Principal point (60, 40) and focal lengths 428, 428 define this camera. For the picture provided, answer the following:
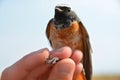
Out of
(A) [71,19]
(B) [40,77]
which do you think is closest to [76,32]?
(A) [71,19]

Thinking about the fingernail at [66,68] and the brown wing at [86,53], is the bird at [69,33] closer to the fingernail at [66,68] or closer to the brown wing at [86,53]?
the brown wing at [86,53]

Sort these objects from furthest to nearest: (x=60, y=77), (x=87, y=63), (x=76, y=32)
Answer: (x=87, y=63)
(x=76, y=32)
(x=60, y=77)

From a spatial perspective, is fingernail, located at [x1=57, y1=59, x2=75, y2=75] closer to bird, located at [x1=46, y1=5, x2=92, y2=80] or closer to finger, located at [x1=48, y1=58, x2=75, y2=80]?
finger, located at [x1=48, y1=58, x2=75, y2=80]

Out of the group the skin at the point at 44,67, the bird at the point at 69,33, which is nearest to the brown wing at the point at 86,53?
the bird at the point at 69,33

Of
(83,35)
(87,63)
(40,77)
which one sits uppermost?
(40,77)

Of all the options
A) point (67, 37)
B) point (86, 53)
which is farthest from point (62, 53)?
point (86, 53)

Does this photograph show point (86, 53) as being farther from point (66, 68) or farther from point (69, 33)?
point (66, 68)

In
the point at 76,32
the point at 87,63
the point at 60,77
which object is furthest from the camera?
the point at 87,63

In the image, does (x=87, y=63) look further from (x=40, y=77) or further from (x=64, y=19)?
(x=40, y=77)
